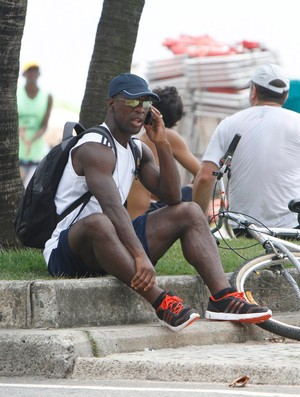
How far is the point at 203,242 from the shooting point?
8031 mm

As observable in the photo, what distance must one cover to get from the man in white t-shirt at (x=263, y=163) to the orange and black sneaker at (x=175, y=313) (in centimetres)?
217

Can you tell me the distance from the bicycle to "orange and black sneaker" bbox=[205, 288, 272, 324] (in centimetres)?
47

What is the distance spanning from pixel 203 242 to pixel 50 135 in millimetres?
11259

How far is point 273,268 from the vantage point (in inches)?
345

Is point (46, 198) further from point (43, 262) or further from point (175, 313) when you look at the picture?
point (175, 313)

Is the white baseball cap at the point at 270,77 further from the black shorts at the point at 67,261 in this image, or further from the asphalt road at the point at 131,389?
the asphalt road at the point at 131,389


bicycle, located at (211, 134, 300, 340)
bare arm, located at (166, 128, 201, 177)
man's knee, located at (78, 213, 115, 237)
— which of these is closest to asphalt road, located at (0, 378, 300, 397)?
man's knee, located at (78, 213, 115, 237)

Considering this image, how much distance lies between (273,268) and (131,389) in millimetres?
2338

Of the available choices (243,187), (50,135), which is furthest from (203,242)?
(50,135)

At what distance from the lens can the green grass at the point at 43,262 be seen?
27.3 feet

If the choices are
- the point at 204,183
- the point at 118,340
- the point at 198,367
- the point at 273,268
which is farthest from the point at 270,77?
the point at 198,367

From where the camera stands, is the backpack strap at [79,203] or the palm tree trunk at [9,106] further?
the palm tree trunk at [9,106]

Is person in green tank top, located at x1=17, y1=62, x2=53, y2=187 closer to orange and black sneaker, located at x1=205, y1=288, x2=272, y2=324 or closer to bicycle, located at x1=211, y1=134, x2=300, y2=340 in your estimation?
bicycle, located at x1=211, y1=134, x2=300, y2=340

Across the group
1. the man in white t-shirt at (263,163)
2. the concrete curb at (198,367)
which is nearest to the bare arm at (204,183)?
the man in white t-shirt at (263,163)
